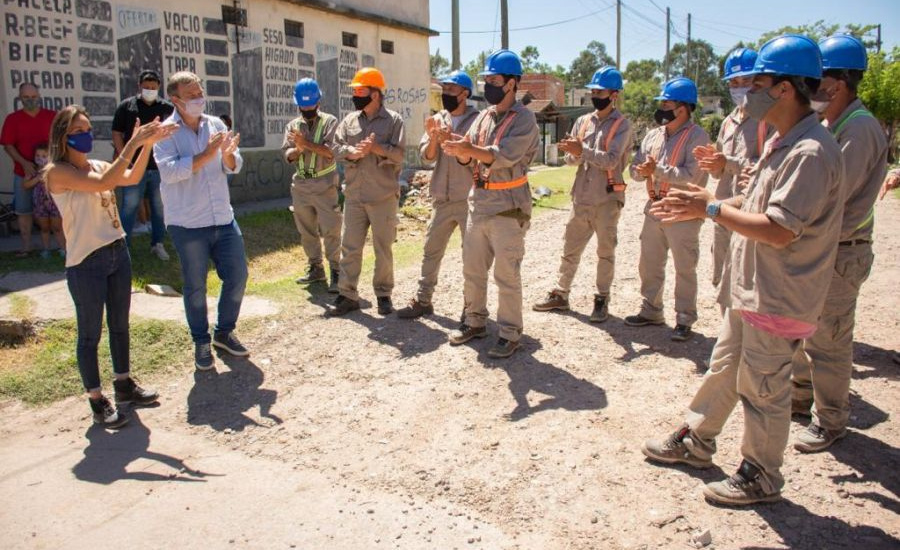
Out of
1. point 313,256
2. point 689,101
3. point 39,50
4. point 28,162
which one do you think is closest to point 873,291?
point 689,101

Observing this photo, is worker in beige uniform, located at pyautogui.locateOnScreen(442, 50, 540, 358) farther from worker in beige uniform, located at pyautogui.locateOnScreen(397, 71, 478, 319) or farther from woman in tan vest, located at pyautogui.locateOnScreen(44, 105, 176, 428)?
woman in tan vest, located at pyautogui.locateOnScreen(44, 105, 176, 428)

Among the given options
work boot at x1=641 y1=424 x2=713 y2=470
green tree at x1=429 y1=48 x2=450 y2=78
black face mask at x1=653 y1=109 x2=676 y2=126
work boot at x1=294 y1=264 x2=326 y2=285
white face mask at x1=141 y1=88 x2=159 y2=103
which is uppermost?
green tree at x1=429 y1=48 x2=450 y2=78

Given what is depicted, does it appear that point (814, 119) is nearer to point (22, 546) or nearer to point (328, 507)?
point (328, 507)

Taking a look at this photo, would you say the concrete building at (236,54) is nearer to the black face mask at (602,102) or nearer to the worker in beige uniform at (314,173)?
the worker in beige uniform at (314,173)

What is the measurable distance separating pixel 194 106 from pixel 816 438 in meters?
4.81

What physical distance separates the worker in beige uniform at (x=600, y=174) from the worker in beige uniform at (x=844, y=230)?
2.27 metres

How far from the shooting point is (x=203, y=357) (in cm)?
546

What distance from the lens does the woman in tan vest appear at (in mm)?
4328

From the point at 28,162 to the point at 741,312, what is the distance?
8.21 metres

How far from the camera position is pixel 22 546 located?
3303 millimetres

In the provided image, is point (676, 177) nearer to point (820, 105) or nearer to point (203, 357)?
point (820, 105)

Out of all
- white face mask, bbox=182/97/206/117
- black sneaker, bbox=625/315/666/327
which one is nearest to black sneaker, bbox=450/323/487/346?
black sneaker, bbox=625/315/666/327

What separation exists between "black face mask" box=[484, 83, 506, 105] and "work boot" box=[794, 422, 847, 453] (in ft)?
10.6

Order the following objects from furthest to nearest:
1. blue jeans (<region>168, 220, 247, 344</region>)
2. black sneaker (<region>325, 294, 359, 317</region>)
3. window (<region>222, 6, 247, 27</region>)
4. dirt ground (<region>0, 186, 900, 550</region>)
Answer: window (<region>222, 6, 247, 27</region>)
black sneaker (<region>325, 294, 359, 317</region>)
blue jeans (<region>168, 220, 247, 344</region>)
dirt ground (<region>0, 186, 900, 550</region>)
